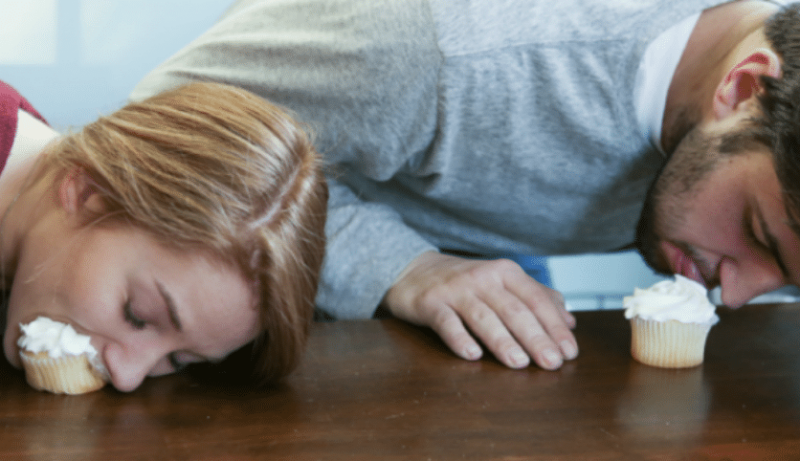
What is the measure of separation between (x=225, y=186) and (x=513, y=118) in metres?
0.53

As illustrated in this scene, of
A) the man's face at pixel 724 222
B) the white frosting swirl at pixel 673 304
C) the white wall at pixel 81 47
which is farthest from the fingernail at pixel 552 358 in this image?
the white wall at pixel 81 47

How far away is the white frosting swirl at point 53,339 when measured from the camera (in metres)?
0.70

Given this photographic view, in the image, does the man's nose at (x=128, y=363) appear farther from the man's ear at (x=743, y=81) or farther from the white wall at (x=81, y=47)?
the white wall at (x=81, y=47)

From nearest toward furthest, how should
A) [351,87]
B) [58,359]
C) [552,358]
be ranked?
[58,359] < [552,358] < [351,87]

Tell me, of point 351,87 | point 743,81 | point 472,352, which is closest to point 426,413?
point 472,352

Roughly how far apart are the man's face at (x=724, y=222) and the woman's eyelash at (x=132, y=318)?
0.76m

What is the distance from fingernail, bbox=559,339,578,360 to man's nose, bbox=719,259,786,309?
0.25 metres

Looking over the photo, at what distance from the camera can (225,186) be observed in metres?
0.77

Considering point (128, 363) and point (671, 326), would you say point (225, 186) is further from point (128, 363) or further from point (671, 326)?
point (671, 326)

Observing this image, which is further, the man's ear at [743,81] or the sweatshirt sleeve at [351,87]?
the sweatshirt sleeve at [351,87]

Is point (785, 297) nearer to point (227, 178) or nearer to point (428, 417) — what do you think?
point (428, 417)

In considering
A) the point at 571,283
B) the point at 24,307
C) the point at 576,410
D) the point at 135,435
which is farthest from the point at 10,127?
the point at 571,283

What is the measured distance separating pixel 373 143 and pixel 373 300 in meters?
0.26

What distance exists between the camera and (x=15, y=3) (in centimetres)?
170
